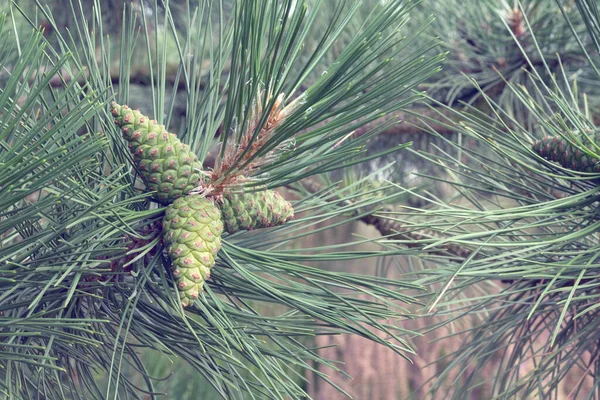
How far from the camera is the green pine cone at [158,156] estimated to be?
35 centimetres

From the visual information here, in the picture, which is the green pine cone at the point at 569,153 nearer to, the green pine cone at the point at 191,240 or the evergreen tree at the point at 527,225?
the evergreen tree at the point at 527,225

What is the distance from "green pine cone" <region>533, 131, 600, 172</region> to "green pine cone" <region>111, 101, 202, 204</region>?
9.4 inches

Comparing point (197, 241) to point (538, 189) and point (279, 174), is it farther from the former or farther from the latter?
point (538, 189)

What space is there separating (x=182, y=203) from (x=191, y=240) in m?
0.03

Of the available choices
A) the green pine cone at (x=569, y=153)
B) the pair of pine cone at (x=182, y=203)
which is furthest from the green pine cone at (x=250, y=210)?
the green pine cone at (x=569, y=153)

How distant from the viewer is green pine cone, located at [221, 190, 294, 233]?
382 mm

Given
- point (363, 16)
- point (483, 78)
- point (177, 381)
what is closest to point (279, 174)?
point (483, 78)

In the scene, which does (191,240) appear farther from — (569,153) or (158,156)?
(569,153)

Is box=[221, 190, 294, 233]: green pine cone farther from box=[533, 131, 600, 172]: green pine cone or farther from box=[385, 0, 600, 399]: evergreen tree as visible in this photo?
box=[533, 131, 600, 172]: green pine cone

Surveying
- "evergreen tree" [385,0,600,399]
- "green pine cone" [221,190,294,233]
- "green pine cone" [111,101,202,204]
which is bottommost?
"evergreen tree" [385,0,600,399]

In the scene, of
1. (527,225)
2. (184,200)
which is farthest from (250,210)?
(527,225)

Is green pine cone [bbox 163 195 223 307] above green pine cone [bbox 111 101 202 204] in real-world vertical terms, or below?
below

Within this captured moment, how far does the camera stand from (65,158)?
30 centimetres

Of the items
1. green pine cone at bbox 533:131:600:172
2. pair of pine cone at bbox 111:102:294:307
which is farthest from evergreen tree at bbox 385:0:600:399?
pair of pine cone at bbox 111:102:294:307
